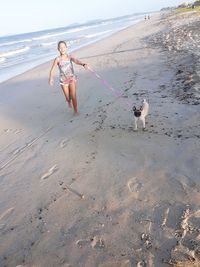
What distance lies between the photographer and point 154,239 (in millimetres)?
3414

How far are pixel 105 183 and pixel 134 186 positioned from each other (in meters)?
0.46

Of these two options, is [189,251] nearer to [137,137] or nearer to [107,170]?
[107,170]

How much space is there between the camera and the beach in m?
3.42

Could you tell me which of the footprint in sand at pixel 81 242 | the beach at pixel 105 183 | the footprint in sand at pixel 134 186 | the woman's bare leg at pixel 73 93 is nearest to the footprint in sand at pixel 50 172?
the beach at pixel 105 183

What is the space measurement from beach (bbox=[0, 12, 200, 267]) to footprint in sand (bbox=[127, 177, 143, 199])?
1 cm

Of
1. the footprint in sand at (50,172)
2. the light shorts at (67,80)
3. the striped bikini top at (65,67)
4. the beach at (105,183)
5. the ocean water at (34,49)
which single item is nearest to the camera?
the beach at (105,183)

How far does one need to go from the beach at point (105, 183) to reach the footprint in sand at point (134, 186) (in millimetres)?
14

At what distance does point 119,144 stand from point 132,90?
364cm

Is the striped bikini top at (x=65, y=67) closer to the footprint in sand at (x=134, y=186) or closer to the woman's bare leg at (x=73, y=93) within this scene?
the woman's bare leg at (x=73, y=93)

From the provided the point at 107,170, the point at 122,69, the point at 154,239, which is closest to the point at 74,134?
the point at 107,170

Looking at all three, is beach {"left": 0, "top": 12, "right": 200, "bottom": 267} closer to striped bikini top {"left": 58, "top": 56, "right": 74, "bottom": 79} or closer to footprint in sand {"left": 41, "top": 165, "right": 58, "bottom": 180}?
footprint in sand {"left": 41, "top": 165, "right": 58, "bottom": 180}

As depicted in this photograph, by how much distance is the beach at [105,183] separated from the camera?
11.2ft

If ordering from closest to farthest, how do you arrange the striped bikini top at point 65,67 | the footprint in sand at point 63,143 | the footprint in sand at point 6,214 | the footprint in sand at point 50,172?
the footprint in sand at point 6,214 < the footprint in sand at point 50,172 < the footprint in sand at point 63,143 < the striped bikini top at point 65,67

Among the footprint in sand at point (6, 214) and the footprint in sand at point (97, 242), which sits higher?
the footprint in sand at point (97, 242)
